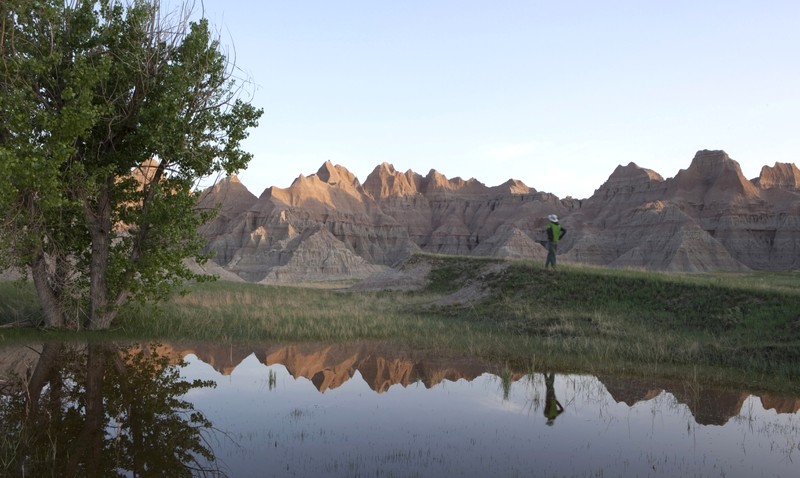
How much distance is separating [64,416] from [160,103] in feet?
26.8

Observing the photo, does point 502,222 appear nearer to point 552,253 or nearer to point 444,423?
point 552,253

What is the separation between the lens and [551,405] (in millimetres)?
9641

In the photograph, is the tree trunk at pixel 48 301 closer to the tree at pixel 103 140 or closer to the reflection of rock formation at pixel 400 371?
the tree at pixel 103 140

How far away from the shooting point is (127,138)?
1438cm

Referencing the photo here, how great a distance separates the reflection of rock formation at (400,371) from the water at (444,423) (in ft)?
0.17

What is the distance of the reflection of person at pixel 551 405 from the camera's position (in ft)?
29.7

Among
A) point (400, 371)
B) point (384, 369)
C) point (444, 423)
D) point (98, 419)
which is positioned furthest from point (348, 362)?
point (98, 419)

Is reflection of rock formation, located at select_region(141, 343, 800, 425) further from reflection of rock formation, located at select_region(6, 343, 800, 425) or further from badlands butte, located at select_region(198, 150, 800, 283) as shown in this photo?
badlands butte, located at select_region(198, 150, 800, 283)

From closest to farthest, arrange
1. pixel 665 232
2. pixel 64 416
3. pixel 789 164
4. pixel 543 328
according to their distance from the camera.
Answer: pixel 64 416 < pixel 543 328 < pixel 665 232 < pixel 789 164

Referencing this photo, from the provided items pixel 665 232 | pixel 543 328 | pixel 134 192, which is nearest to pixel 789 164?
pixel 665 232

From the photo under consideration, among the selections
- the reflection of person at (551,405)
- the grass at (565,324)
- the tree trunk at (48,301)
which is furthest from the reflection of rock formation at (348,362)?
the tree trunk at (48,301)

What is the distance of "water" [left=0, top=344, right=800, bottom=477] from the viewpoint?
681 cm

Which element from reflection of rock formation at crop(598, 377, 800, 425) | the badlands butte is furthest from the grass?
the badlands butte

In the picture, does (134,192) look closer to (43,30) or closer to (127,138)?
(127,138)
